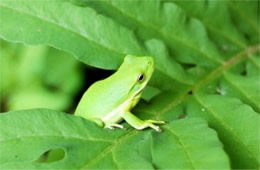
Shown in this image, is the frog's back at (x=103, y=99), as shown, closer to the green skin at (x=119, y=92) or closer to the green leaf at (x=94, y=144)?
the green skin at (x=119, y=92)

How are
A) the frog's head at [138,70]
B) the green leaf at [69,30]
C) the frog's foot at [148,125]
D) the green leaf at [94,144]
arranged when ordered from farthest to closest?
the frog's head at [138,70] < the green leaf at [69,30] < the frog's foot at [148,125] < the green leaf at [94,144]

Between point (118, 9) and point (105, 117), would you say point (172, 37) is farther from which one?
point (105, 117)

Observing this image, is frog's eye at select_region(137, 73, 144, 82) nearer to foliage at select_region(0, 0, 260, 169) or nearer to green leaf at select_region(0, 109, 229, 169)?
foliage at select_region(0, 0, 260, 169)

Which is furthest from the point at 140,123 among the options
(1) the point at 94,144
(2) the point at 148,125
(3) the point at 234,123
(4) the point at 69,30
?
(4) the point at 69,30

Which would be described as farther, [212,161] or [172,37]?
[172,37]

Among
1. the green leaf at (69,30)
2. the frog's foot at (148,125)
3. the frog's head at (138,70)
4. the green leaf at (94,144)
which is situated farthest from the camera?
the frog's head at (138,70)

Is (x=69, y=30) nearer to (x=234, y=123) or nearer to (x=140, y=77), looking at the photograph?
(x=140, y=77)

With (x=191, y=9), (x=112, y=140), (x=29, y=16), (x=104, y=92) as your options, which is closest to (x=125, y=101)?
(x=104, y=92)

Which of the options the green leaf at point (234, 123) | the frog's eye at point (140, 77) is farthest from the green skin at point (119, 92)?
the green leaf at point (234, 123)
